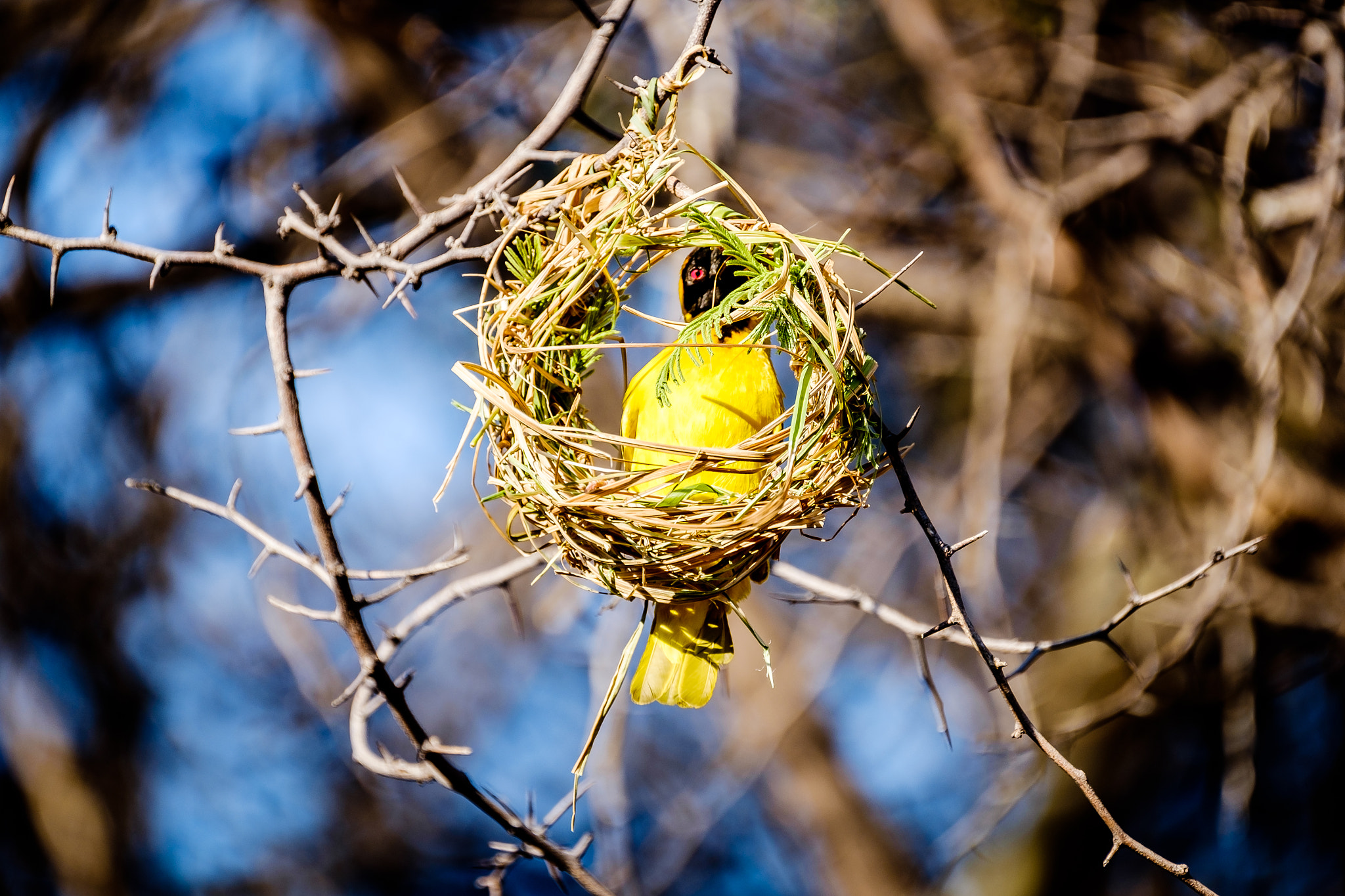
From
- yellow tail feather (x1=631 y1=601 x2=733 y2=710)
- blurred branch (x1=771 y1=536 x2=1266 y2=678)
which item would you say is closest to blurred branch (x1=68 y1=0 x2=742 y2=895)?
yellow tail feather (x1=631 y1=601 x2=733 y2=710)

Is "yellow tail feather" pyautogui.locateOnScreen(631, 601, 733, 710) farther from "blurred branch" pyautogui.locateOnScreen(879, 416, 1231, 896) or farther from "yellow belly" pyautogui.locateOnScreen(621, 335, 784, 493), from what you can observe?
"blurred branch" pyautogui.locateOnScreen(879, 416, 1231, 896)

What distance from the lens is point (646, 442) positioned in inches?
41.2

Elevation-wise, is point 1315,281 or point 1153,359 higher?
point 1315,281

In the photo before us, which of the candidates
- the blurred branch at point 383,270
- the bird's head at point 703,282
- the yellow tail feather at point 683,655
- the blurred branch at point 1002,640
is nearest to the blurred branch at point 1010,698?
the blurred branch at point 1002,640

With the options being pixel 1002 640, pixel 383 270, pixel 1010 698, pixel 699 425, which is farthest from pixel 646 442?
pixel 1002 640

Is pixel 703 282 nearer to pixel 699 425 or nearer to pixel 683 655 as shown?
pixel 699 425

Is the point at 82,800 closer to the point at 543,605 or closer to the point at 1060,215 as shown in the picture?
the point at 543,605

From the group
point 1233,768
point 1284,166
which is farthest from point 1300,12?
point 1233,768

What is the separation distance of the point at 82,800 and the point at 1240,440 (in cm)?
570

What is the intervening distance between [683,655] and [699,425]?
32cm

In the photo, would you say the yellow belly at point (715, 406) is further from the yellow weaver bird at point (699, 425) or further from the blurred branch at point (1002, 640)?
the blurred branch at point (1002, 640)

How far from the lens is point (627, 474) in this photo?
1101mm

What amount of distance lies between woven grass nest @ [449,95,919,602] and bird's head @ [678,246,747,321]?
0.38 feet

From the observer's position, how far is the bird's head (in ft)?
4.59
